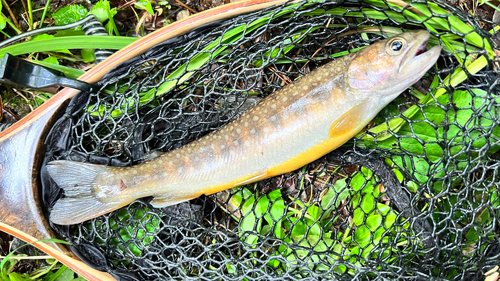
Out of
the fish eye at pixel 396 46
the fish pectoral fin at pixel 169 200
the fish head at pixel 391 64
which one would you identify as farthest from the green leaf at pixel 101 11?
the fish eye at pixel 396 46

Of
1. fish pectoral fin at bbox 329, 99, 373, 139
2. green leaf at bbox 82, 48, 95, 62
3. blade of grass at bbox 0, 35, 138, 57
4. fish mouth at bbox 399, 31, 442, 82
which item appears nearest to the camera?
fish mouth at bbox 399, 31, 442, 82

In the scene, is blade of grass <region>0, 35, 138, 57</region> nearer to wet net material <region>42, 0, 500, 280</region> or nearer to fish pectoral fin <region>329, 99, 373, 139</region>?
wet net material <region>42, 0, 500, 280</region>

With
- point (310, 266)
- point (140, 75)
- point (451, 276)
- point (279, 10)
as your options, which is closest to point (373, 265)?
point (310, 266)

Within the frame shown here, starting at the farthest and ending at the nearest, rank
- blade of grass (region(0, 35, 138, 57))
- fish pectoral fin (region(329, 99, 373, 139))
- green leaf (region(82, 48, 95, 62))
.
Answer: green leaf (region(82, 48, 95, 62))
blade of grass (region(0, 35, 138, 57))
fish pectoral fin (region(329, 99, 373, 139))

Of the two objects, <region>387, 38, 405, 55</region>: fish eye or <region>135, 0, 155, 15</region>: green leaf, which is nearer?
<region>387, 38, 405, 55</region>: fish eye

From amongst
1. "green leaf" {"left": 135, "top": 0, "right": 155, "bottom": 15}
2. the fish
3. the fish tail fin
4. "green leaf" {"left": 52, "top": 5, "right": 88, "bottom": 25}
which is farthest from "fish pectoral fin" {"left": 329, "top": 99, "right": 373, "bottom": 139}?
"green leaf" {"left": 52, "top": 5, "right": 88, "bottom": 25}

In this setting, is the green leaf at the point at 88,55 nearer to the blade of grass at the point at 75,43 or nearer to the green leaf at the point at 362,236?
the blade of grass at the point at 75,43

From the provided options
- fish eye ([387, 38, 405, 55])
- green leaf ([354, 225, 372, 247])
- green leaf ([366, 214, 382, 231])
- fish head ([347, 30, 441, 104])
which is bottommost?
green leaf ([354, 225, 372, 247])

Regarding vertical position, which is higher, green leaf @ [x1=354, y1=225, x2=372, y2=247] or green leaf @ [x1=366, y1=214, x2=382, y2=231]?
green leaf @ [x1=366, y1=214, x2=382, y2=231]

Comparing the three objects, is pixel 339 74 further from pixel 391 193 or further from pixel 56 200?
pixel 56 200
